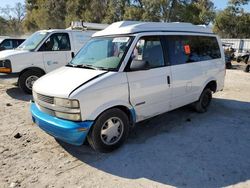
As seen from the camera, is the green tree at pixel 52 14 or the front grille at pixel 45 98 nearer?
the front grille at pixel 45 98

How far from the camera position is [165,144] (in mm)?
4566

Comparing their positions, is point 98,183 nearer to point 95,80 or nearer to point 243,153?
point 95,80

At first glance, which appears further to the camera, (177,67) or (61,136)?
(177,67)

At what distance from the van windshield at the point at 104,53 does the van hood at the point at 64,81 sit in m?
0.21

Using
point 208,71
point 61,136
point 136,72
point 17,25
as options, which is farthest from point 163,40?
point 17,25

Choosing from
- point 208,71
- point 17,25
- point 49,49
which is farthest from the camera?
point 17,25

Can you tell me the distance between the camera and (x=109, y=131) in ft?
13.6

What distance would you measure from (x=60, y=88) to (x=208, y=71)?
3.76 metres

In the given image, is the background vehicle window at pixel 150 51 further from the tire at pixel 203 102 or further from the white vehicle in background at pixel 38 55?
Result: the white vehicle in background at pixel 38 55

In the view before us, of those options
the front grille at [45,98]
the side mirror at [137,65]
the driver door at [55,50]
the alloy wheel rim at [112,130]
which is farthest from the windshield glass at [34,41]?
the alloy wheel rim at [112,130]

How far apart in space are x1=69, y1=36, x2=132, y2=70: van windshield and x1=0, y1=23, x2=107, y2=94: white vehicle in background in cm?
349

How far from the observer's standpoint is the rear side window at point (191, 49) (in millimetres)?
5116

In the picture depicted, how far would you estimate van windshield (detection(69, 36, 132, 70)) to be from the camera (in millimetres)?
→ 4285

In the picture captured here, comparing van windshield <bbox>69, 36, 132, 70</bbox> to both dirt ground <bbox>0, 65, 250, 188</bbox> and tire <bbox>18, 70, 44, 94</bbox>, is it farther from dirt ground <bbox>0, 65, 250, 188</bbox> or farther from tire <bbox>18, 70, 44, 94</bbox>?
tire <bbox>18, 70, 44, 94</bbox>
